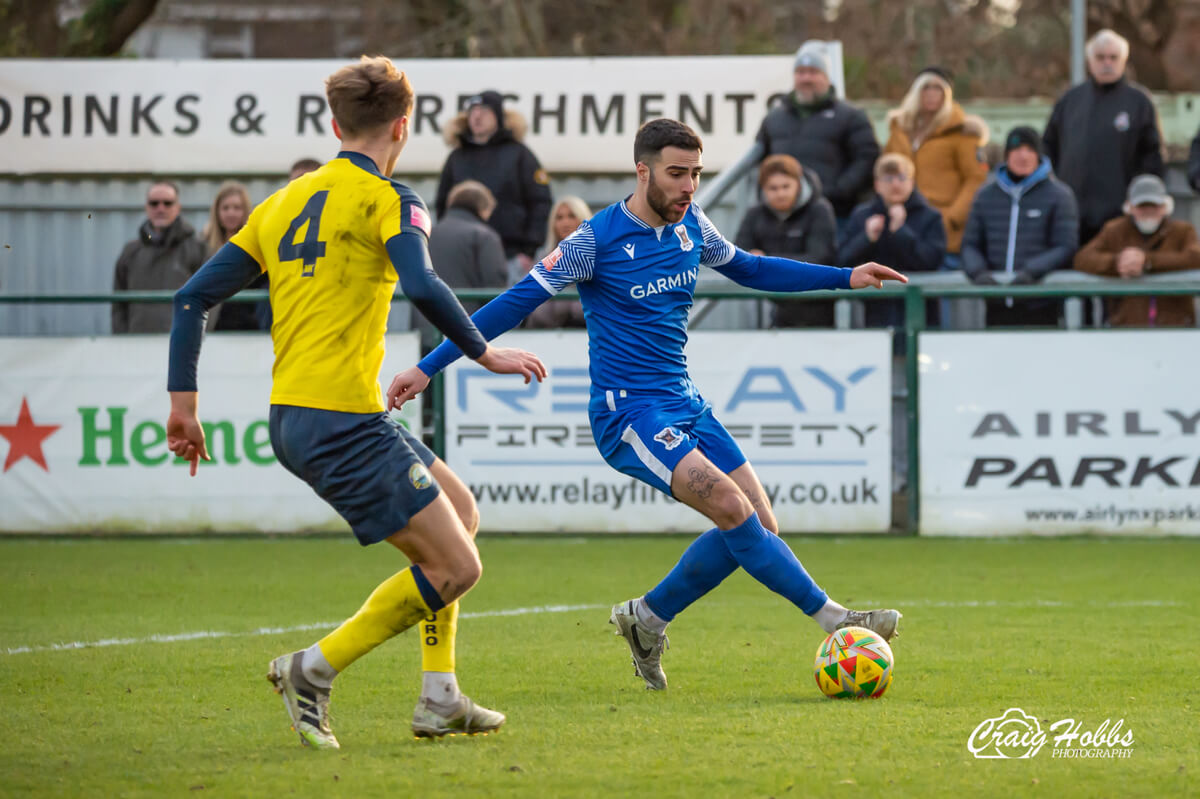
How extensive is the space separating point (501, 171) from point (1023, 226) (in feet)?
13.1

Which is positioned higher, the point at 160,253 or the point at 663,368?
the point at 160,253

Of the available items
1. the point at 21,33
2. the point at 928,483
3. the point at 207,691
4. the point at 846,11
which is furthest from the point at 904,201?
the point at 846,11

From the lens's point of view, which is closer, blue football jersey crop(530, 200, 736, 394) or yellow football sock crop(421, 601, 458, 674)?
yellow football sock crop(421, 601, 458, 674)

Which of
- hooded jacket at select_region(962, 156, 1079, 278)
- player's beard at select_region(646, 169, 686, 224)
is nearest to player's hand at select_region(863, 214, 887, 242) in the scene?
hooded jacket at select_region(962, 156, 1079, 278)

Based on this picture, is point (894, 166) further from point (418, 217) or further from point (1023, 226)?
point (418, 217)

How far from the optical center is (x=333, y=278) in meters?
5.02

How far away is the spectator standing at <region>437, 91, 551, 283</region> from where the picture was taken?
43.0ft

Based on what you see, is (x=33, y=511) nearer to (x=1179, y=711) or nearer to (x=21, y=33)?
(x=1179, y=711)

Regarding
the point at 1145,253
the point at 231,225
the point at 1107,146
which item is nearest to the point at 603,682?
the point at 231,225

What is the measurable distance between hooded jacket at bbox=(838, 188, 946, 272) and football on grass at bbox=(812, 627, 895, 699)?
6295 mm

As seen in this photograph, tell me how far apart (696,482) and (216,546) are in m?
6.32

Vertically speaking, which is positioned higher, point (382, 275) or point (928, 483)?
point (382, 275)

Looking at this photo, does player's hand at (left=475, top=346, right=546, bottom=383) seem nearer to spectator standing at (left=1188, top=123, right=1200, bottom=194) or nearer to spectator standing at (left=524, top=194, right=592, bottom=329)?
spectator standing at (left=524, top=194, right=592, bottom=329)

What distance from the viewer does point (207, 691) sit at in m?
6.23
